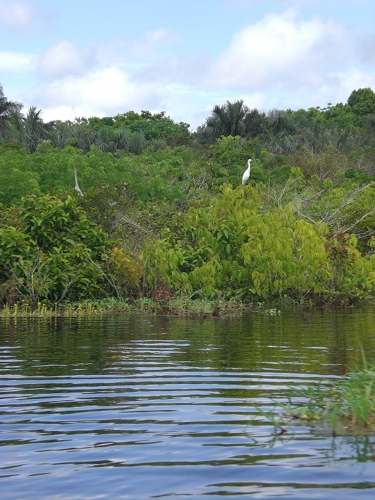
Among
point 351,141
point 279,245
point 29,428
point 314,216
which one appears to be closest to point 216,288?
point 279,245

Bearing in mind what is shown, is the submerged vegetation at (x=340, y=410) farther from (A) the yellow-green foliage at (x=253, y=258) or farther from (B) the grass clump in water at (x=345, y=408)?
(A) the yellow-green foliage at (x=253, y=258)

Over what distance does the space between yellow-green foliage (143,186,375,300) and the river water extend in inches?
265

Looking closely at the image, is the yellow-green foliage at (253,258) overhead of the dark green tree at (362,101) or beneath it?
beneath

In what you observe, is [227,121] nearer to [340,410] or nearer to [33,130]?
[33,130]

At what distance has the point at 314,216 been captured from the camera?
78.7 ft

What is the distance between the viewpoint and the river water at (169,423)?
4.33 metres

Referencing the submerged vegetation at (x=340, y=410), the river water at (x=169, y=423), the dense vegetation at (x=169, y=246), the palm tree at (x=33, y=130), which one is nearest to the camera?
the river water at (x=169, y=423)

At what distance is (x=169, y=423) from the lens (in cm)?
584

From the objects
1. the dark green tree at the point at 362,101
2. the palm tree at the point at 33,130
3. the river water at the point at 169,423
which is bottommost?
the river water at the point at 169,423

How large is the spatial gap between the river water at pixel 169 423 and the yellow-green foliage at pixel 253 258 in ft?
22.1

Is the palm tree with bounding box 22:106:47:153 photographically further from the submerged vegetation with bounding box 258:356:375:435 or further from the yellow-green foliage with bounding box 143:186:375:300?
the submerged vegetation with bounding box 258:356:375:435

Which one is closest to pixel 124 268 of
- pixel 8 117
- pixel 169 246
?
pixel 169 246

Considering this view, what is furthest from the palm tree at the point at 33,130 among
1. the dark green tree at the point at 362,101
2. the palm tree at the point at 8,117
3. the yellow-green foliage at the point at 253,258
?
the dark green tree at the point at 362,101

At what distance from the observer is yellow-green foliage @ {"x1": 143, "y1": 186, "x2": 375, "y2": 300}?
18.6 meters
